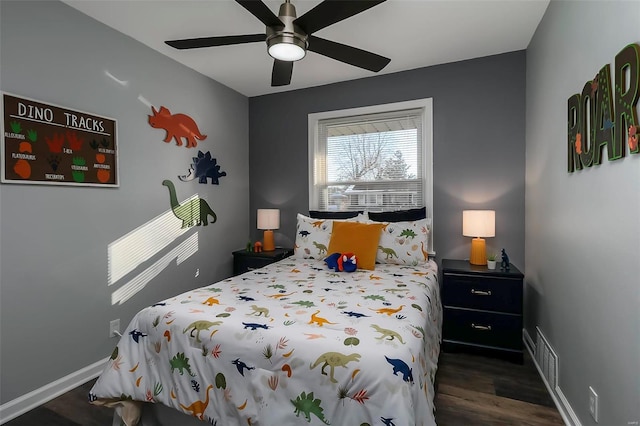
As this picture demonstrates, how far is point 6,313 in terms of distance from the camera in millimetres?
1951

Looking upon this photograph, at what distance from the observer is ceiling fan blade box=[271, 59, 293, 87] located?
2240 millimetres

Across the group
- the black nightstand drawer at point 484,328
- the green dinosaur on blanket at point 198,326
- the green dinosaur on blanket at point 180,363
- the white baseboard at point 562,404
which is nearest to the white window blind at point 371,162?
the black nightstand drawer at point 484,328

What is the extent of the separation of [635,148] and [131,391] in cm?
242

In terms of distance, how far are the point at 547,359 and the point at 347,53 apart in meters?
2.43

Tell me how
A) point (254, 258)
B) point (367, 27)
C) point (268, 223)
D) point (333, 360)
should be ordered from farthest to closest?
point (268, 223), point (254, 258), point (367, 27), point (333, 360)

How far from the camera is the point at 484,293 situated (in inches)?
101

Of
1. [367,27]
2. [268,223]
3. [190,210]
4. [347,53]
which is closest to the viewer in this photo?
[347,53]

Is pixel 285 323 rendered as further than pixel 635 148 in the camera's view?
Yes

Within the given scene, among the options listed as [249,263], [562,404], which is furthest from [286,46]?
[562,404]

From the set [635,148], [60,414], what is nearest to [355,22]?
[635,148]

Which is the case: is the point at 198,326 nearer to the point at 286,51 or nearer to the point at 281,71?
the point at 286,51

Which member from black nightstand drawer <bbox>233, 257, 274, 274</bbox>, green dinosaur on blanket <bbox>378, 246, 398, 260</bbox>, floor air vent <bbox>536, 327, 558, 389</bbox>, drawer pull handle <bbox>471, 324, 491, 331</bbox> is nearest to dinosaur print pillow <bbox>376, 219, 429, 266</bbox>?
green dinosaur on blanket <bbox>378, 246, 398, 260</bbox>

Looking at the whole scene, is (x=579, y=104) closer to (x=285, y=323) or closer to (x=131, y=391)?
(x=285, y=323)

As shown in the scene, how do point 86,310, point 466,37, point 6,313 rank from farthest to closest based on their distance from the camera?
point 466,37, point 86,310, point 6,313
